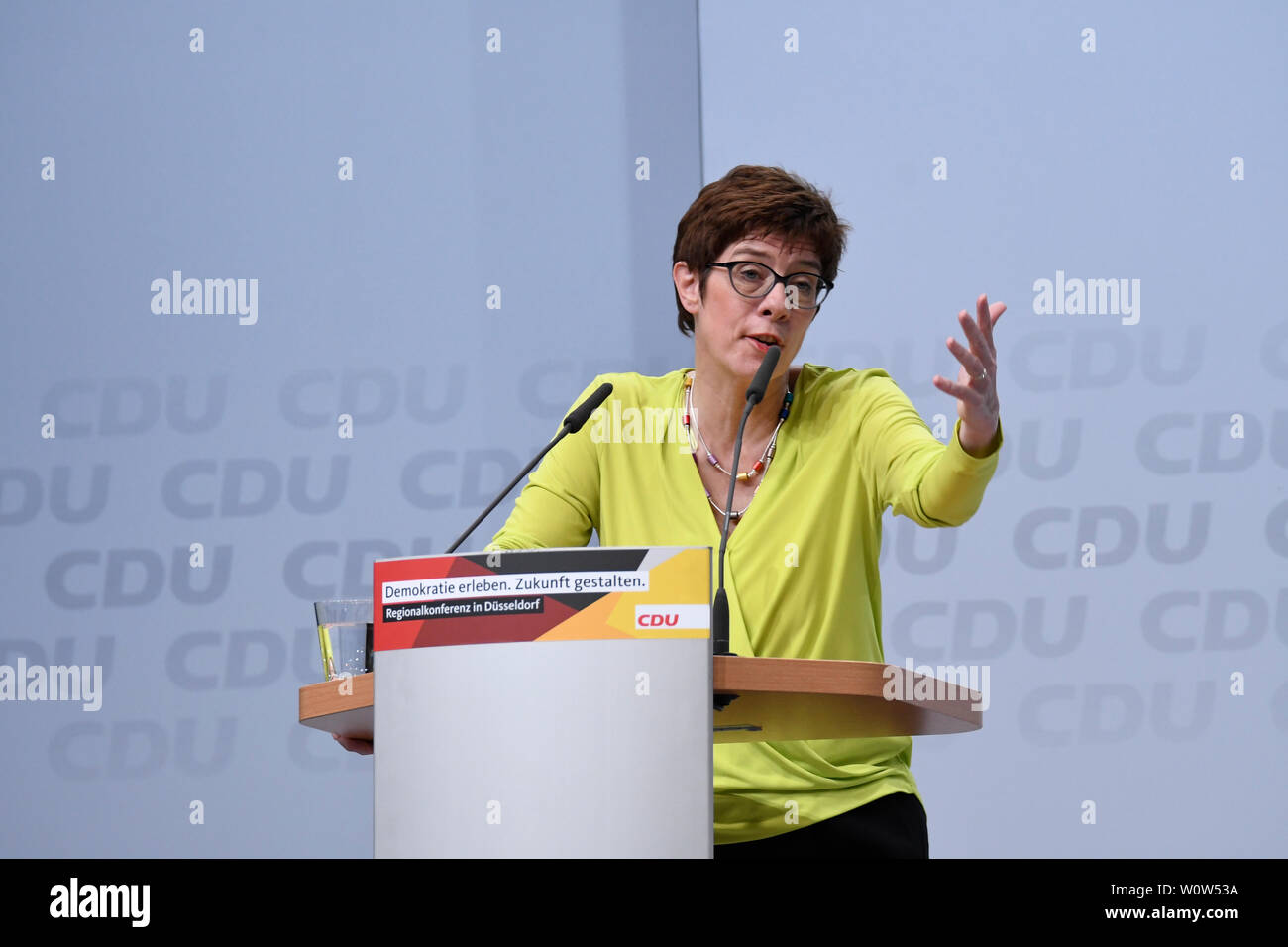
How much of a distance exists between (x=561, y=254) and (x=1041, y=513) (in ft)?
4.28

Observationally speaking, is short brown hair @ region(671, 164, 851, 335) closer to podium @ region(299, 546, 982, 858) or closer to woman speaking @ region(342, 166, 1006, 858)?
woman speaking @ region(342, 166, 1006, 858)

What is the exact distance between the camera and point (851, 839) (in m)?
1.76

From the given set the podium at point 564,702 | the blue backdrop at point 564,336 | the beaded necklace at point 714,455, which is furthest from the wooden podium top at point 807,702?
the blue backdrop at point 564,336

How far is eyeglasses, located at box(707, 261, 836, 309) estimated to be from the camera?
2.03 metres

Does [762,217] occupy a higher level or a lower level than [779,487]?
higher

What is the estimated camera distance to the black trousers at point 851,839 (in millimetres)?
1759

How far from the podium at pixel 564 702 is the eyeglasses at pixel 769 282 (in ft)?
2.88

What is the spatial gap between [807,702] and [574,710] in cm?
29

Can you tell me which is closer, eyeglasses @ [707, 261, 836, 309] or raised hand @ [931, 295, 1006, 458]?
raised hand @ [931, 295, 1006, 458]

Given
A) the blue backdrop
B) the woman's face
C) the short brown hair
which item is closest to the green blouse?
the woman's face

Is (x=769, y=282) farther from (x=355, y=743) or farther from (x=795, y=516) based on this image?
(x=355, y=743)

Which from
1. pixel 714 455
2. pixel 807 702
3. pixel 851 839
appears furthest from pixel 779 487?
pixel 807 702
